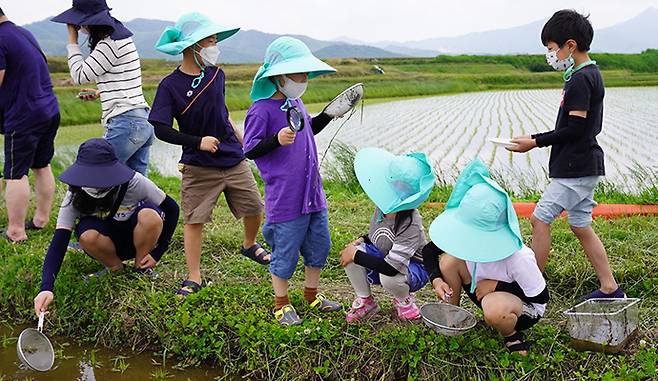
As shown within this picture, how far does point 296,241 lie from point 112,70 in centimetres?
184

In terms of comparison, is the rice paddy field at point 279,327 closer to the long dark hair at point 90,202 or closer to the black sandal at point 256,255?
the black sandal at point 256,255

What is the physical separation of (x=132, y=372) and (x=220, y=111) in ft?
4.64

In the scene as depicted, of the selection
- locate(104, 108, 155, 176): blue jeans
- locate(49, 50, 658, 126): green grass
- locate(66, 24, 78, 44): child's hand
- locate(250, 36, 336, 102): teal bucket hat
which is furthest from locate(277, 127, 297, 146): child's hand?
locate(49, 50, 658, 126): green grass

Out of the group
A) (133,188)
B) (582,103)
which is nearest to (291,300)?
(133,188)

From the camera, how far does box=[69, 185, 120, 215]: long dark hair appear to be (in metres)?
3.46

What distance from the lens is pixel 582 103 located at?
3.17 m

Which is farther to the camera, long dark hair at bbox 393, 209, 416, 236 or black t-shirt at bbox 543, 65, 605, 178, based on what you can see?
black t-shirt at bbox 543, 65, 605, 178

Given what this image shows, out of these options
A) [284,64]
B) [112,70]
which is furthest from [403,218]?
[112,70]

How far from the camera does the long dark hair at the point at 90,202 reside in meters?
3.46

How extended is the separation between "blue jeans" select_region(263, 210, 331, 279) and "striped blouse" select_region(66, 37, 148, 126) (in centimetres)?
157

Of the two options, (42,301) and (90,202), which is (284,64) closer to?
(90,202)

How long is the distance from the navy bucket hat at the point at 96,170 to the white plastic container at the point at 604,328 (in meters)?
2.26

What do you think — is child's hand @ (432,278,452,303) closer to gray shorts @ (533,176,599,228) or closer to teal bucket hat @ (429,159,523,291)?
teal bucket hat @ (429,159,523,291)

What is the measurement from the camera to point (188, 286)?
12.1 feet
